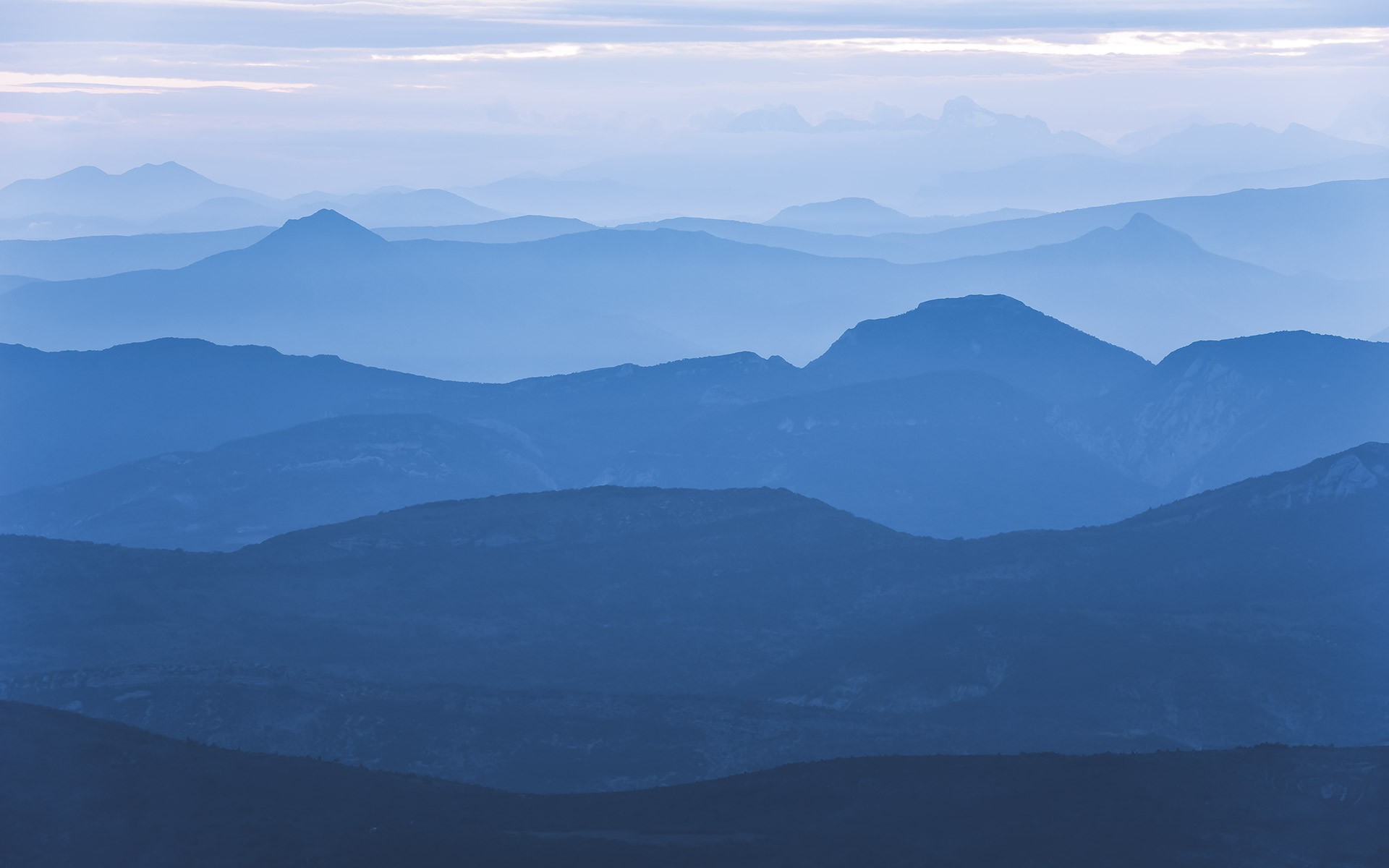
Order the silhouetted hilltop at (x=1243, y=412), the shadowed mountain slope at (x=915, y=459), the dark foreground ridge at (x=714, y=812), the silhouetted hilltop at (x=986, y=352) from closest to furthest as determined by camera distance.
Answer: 1. the dark foreground ridge at (x=714, y=812)
2. the shadowed mountain slope at (x=915, y=459)
3. the silhouetted hilltop at (x=1243, y=412)
4. the silhouetted hilltop at (x=986, y=352)

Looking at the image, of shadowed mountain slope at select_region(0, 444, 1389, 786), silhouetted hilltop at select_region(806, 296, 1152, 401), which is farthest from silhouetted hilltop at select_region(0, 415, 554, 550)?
silhouetted hilltop at select_region(806, 296, 1152, 401)

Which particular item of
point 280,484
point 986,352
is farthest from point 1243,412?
point 280,484

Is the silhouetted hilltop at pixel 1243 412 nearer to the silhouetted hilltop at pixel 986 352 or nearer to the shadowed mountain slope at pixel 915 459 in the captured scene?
the shadowed mountain slope at pixel 915 459

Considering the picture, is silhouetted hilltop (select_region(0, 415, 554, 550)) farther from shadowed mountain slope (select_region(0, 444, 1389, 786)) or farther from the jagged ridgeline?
shadowed mountain slope (select_region(0, 444, 1389, 786))

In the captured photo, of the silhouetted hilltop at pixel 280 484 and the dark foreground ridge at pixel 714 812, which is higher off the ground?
the silhouetted hilltop at pixel 280 484

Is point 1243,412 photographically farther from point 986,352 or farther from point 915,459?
point 986,352

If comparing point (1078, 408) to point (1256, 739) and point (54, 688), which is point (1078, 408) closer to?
point (1256, 739)

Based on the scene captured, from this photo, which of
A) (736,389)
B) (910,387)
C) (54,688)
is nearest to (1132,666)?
(54,688)

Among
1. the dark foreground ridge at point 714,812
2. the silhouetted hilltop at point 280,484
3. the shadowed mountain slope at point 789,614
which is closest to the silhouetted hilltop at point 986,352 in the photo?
the silhouetted hilltop at point 280,484
